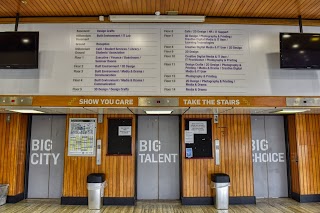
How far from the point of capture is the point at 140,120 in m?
7.27

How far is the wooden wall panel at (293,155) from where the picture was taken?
6859 millimetres

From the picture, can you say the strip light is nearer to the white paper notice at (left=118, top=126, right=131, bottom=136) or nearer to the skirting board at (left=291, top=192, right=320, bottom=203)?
the white paper notice at (left=118, top=126, right=131, bottom=136)

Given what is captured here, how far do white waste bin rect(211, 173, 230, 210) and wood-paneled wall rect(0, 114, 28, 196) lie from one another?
498cm

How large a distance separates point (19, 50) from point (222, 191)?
5314 mm

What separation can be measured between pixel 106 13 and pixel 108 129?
300cm

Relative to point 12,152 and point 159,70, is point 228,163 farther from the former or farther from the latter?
point 12,152

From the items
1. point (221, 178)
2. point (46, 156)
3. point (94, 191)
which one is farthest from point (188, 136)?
point (46, 156)

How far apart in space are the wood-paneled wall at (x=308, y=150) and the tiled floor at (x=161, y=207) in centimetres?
49

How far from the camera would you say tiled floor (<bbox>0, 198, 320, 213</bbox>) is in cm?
605

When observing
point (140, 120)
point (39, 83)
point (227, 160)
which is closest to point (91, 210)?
point (140, 120)

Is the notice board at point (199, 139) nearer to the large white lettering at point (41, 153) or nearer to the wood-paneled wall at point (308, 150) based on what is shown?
the wood-paneled wall at point (308, 150)

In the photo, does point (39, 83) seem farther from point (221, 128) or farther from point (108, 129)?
point (221, 128)

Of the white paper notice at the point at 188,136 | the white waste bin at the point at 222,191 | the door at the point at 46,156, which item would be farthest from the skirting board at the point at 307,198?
the door at the point at 46,156

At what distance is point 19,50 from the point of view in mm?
4988
